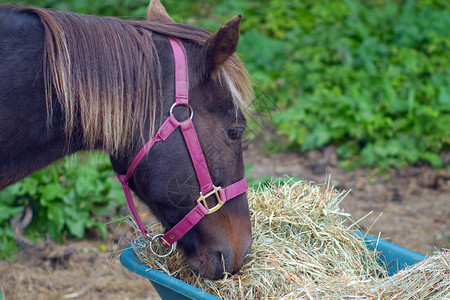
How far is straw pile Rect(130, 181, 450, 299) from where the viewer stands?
1825mm

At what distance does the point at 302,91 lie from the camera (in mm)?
5477

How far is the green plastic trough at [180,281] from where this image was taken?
1747 mm

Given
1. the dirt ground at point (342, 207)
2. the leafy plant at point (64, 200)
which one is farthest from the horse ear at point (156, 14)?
the leafy plant at point (64, 200)

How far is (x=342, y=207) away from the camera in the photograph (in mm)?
3887

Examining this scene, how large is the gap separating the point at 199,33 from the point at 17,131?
81 cm

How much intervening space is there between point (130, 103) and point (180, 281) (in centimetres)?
72

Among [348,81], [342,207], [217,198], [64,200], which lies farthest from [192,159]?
[348,81]

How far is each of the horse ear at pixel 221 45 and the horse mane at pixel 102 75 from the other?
0.08 metres

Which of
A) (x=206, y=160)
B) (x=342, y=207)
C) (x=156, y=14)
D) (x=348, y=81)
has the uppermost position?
(x=156, y=14)

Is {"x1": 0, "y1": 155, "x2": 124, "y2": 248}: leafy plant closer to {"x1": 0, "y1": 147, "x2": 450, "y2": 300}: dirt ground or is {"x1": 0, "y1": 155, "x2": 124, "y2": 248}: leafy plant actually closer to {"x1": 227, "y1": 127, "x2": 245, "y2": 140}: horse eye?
{"x1": 0, "y1": 147, "x2": 450, "y2": 300}: dirt ground

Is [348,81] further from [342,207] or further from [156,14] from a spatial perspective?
[156,14]

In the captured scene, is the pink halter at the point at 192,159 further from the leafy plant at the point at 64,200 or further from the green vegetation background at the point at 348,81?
the green vegetation background at the point at 348,81

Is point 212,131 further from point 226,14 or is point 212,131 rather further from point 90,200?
point 226,14

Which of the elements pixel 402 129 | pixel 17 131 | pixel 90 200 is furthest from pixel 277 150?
pixel 17 131
